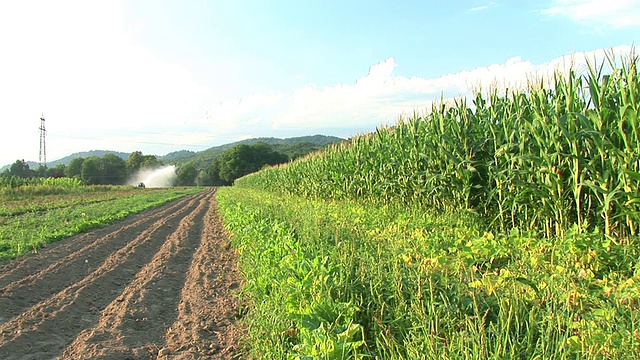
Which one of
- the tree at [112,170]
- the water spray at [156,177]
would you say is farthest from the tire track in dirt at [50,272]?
the water spray at [156,177]

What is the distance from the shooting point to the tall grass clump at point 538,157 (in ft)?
15.7

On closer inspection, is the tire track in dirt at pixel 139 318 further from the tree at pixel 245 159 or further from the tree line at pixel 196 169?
the tree at pixel 245 159

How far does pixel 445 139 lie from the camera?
771 cm

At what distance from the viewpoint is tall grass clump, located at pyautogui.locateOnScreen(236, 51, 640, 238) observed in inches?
189

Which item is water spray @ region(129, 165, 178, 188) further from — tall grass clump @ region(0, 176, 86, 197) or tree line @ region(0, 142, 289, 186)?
tall grass clump @ region(0, 176, 86, 197)

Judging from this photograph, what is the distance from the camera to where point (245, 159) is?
282 ft

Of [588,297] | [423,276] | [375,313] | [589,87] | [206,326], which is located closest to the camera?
[588,297]

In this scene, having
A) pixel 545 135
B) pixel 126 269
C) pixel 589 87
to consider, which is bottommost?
pixel 126 269

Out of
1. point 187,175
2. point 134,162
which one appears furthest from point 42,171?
point 134,162

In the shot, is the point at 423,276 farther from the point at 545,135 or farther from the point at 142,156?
the point at 142,156

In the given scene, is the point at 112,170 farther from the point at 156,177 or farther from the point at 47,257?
the point at 47,257

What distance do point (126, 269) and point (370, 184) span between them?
6.57m

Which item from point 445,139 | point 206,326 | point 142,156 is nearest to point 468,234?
point 445,139

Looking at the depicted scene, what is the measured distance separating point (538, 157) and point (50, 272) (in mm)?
8100
